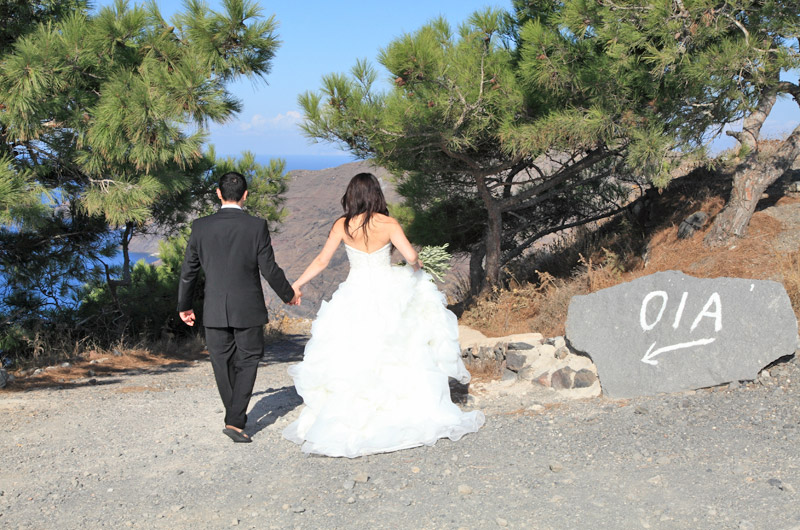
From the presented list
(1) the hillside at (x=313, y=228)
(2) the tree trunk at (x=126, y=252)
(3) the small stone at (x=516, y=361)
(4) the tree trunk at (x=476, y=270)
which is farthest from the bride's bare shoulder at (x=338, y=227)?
(1) the hillside at (x=313, y=228)

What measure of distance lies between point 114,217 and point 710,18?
622 centimetres

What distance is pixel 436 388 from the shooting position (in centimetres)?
461

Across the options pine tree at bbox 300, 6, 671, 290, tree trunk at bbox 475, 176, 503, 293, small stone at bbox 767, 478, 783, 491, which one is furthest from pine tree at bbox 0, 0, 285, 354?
small stone at bbox 767, 478, 783, 491

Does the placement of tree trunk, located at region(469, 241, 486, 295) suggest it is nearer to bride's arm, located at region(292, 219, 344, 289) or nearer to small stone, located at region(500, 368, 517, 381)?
small stone, located at region(500, 368, 517, 381)

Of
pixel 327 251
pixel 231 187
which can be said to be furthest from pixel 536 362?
pixel 231 187

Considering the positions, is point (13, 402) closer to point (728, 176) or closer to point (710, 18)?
point (710, 18)

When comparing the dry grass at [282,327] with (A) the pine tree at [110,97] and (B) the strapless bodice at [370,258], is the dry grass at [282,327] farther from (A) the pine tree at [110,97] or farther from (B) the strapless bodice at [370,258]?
(B) the strapless bodice at [370,258]

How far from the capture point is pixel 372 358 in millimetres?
4562

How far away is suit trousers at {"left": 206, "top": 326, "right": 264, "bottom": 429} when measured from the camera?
4609 mm

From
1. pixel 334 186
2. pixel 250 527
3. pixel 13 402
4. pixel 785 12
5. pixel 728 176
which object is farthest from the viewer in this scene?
A: pixel 334 186

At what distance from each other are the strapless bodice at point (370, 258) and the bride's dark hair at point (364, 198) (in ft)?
0.46

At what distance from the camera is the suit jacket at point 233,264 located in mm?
4535

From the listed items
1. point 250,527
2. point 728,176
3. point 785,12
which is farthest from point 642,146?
point 250,527

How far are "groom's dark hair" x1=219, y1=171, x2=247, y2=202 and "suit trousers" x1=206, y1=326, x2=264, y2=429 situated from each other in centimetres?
92
